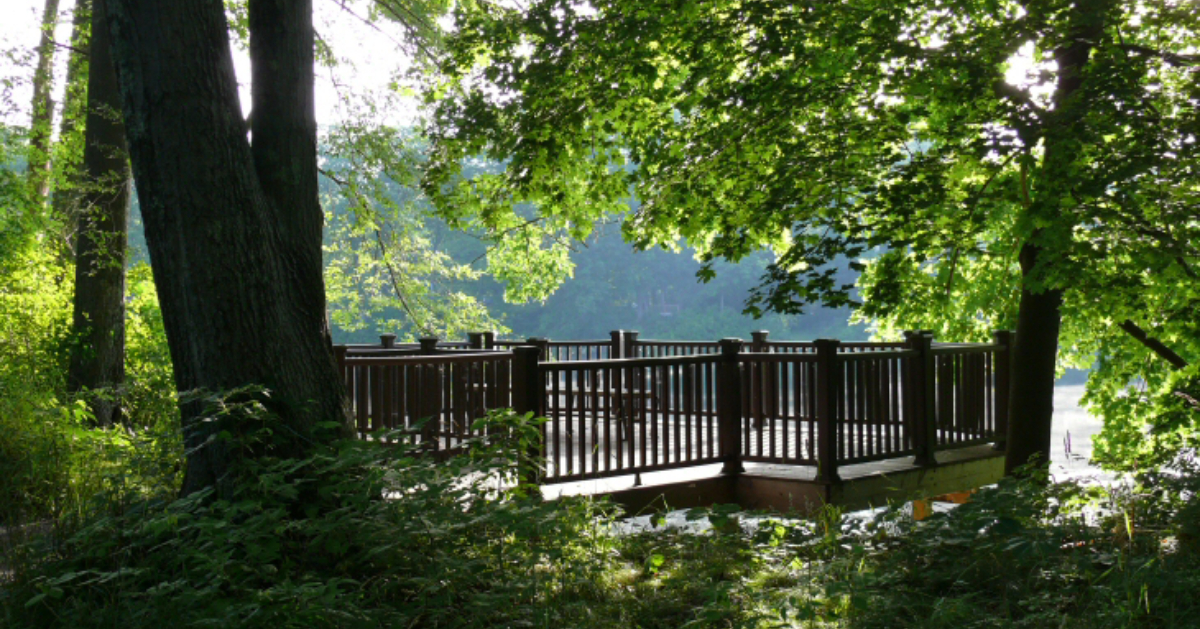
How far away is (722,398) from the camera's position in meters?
8.92

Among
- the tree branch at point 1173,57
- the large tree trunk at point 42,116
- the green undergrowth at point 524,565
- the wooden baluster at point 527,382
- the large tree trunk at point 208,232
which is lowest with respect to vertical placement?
the green undergrowth at point 524,565

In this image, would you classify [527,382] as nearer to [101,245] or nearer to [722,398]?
[722,398]

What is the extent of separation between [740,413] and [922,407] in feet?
6.62

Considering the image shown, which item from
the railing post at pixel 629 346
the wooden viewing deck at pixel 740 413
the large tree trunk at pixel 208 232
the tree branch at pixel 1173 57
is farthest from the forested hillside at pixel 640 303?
the large tree trunk at pixel 208 232

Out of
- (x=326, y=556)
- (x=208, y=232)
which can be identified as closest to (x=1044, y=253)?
(x=326, y=556)

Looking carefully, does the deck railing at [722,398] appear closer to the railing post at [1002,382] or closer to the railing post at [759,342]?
the railing post at [1002,382]

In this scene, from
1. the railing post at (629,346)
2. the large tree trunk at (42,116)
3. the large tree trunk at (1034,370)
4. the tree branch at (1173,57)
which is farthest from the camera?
the railing post at (629,346)

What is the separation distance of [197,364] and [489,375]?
11.0 ft

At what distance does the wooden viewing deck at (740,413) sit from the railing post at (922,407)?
0.01 m

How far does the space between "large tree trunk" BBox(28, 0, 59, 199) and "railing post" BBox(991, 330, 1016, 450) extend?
41.1ft

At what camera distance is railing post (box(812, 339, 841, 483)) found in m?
8.42

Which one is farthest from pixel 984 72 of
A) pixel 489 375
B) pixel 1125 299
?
pixel 489 375

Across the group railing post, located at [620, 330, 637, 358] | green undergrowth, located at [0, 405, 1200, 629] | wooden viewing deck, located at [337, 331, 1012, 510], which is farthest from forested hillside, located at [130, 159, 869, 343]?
green undergrowth, located at [0, 405, 1200, 629]

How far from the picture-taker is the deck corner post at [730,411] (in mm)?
8797
